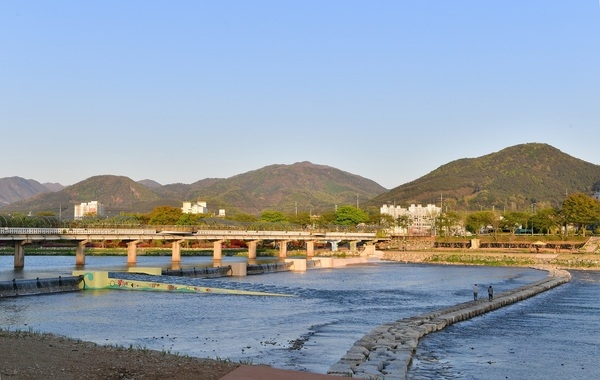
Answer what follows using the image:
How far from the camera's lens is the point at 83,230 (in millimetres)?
100875

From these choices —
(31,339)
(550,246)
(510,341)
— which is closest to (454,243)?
(550,246)

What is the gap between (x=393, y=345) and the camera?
1257 inches

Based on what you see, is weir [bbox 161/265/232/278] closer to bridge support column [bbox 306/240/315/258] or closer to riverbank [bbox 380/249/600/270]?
riverbank [bbox 380/249/600/270]

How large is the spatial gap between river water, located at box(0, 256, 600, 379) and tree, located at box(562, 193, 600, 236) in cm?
10782

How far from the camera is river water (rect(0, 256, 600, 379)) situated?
31.0 meters

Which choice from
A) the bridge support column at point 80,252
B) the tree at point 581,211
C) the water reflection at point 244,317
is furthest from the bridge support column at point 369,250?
Answer: the water reflection at point 244,317

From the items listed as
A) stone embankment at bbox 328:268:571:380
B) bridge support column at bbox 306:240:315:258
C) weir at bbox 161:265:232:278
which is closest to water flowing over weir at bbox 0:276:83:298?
weir at bbox 161:265:232:278

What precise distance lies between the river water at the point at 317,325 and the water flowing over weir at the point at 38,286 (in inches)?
87.0

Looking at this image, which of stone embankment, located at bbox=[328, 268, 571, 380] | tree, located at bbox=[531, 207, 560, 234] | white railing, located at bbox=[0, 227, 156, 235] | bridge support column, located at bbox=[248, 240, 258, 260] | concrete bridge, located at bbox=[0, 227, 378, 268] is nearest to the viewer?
stone embankment, located at bbox=[328, 268, 571, 380]

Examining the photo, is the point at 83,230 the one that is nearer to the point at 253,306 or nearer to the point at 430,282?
the point at 430,282

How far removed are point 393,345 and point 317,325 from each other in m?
11.7

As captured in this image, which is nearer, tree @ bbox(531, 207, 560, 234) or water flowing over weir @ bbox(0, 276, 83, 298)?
water flowing over weir @ bbox(0, 276, 83, 298)

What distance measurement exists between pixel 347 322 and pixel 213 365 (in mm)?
22216

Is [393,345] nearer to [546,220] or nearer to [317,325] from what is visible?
[317,325]
